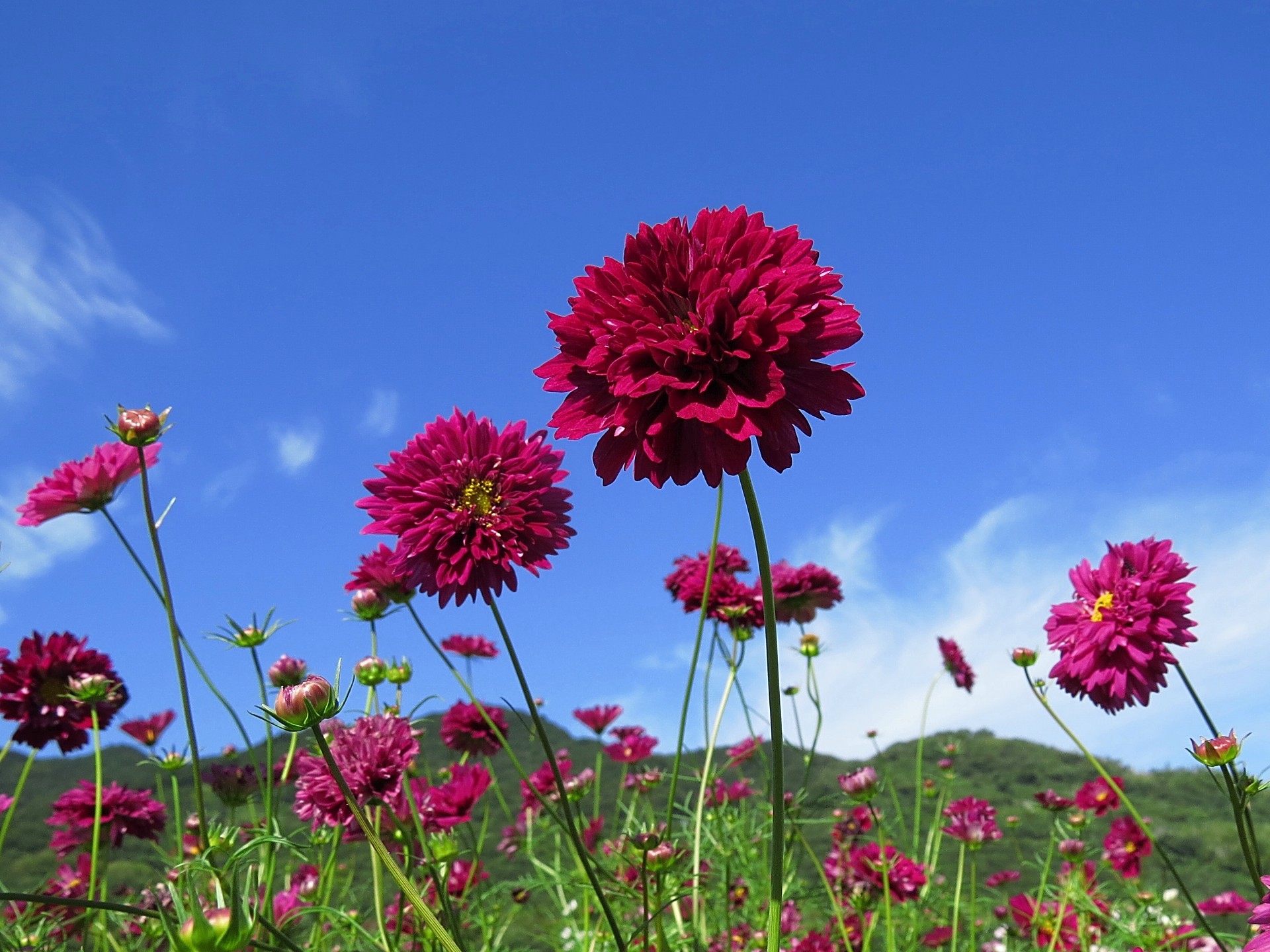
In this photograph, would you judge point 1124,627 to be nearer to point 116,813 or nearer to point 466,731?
point 466,731

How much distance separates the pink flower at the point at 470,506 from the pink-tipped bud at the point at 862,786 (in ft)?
3.92

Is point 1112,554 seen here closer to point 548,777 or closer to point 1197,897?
point 548,777

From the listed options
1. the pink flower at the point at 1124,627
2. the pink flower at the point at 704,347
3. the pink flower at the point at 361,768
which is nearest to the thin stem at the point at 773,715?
the pink flower at the point at 704,347

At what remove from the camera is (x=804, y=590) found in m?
3.90

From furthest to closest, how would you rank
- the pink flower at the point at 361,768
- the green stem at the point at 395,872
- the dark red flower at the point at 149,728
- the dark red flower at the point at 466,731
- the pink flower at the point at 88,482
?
the dark red flower at the point at 466,731 < the dark red flower at the point at 149,728 < the pink flower at the point at 88,482 < the pink flower at the point at 361,768 < the green stem at the point at 395,872

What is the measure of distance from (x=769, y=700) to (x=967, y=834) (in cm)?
279

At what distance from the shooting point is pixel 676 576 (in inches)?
151

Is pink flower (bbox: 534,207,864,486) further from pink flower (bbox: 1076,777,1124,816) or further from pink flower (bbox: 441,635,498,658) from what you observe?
pink flower (bbox: 1076,777,1124,816)

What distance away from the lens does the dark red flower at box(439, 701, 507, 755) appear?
383 cm

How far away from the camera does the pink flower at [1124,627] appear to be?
2498 millimetres

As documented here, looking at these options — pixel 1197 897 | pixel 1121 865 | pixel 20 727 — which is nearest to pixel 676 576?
pixel 20 727

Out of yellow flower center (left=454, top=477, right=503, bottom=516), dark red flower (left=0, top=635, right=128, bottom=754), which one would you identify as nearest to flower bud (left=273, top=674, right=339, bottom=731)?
yellow flower center (left=454, top=477, right=503, bottom=516)

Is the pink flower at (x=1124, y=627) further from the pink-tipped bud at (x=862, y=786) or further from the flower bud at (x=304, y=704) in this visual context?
the flower bud at (x=304, y=704)

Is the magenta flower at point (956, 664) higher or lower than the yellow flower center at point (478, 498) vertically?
higher
